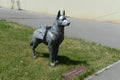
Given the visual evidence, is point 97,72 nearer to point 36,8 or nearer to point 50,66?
point 50,66

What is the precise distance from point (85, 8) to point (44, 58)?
9.28 m

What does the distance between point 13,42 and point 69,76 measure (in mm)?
3071

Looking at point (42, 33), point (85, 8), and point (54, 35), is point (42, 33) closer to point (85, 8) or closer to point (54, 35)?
point (54, 35)

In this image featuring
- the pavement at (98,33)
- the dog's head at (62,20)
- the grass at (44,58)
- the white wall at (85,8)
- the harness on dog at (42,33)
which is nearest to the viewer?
the dog's head at (62,20)

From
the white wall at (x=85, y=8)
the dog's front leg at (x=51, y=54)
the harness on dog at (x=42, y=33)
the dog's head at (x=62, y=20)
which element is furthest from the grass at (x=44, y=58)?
the white wall at (x=85, y=8)

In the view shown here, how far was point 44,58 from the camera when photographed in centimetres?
816

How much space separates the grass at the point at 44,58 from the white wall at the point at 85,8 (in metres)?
5.53

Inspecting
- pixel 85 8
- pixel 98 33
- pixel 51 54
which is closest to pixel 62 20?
pixel 51 54

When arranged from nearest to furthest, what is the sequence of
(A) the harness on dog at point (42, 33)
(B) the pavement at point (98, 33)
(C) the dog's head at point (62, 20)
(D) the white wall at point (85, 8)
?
(C) the dog's head at point (62, 20)
(A) the harness on dog at point (42, 33)
(B) the pavement at point (98, 33)
(D) the white wall at point (85, 8)

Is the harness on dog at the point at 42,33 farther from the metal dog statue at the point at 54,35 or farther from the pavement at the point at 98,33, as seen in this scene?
the pavement at the point at 98,33

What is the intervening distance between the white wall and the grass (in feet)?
18.1

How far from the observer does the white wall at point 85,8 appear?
16.0 m

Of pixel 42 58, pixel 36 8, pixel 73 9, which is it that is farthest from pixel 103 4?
pixel 42 58

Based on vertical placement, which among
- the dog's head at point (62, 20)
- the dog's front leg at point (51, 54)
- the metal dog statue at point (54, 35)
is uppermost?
the dog's head at point (62, 20)
